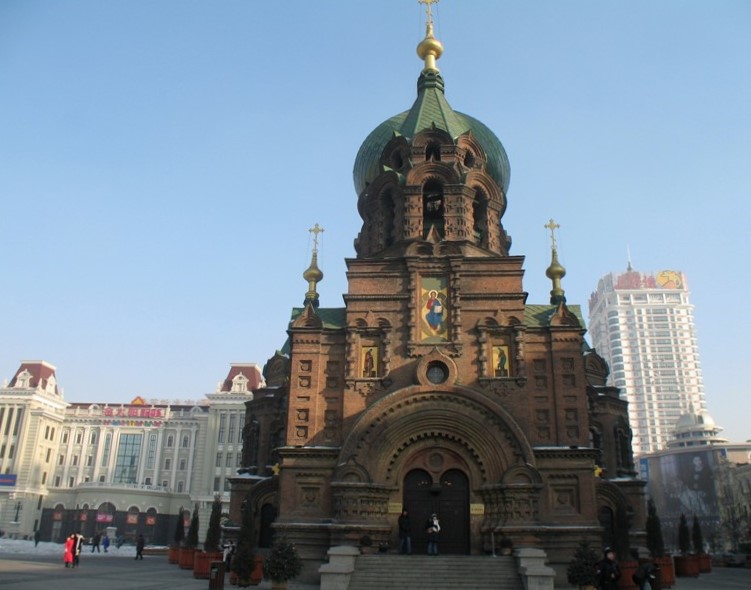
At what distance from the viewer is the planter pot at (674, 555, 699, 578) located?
27.3 metres

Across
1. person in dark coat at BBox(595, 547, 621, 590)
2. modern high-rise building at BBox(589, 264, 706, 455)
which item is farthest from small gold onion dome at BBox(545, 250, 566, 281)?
modern high-rise building at BBox(589, 264, 706, 455)

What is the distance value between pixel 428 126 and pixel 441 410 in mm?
13694

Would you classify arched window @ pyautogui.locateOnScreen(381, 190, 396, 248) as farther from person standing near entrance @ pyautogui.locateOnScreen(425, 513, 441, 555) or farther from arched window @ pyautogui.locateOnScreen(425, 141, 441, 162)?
person standing near entrance @ pyautogui.locateOnScreen(425, 513, 441, 555)

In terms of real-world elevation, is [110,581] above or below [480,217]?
below

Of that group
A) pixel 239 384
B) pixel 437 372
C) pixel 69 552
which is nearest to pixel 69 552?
pixel 69 552

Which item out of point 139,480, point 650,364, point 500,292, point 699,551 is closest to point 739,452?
point 650,364

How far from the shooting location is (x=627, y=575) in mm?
19234

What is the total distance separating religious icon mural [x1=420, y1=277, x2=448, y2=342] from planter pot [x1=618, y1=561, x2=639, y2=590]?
9465 mm

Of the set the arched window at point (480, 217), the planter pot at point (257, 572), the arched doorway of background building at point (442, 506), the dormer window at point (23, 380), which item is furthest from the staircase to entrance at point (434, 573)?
the dormer window at point (23, 380)

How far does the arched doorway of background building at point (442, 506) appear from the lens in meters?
23.0

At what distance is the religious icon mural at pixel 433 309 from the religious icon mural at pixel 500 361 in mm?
1929

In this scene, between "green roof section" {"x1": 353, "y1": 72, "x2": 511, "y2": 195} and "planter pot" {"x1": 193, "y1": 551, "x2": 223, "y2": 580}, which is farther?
"green roof section" {"x1": 353, "y1": 72, "x2": 511, "y2": 195}

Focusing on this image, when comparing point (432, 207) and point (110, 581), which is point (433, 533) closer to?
point (110, 581)

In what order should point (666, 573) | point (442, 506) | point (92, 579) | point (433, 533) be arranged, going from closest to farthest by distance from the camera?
point (92, 579)
point (433, 533)
point (666, 573)
point (442, 506)
